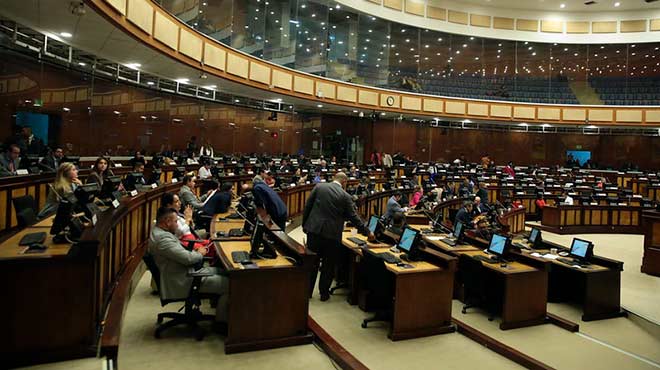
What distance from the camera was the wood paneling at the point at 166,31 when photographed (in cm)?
816

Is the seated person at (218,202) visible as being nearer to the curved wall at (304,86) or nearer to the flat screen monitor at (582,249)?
the curved wall at (304,86)

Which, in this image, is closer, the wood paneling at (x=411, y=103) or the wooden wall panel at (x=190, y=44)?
the wooden wall panel at (x=190, y=44)

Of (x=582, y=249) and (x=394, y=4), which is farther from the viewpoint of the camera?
(x=394, y=4)

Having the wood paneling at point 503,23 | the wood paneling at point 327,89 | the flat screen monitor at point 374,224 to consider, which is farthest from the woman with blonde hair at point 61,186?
the wood paneling at point 503,23

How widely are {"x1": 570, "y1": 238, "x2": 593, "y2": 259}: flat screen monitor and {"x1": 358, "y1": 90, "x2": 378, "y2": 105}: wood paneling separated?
1195cm

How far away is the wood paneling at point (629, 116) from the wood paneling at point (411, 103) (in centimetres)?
1008

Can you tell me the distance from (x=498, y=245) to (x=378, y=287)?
2010 millimetres

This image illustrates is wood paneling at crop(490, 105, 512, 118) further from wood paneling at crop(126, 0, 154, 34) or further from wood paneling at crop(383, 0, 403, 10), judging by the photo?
wood paneling at crop(126, 0, 154, 34)

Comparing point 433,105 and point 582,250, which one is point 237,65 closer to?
point 582,250

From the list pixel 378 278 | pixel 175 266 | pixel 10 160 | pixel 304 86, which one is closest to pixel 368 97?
pixel 304 86

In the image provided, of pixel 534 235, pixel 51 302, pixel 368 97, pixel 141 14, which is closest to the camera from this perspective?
pixel 51 302

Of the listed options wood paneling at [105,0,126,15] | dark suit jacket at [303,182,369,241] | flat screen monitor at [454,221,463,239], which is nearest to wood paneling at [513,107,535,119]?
flat screen monitor at [454,221,463,239]

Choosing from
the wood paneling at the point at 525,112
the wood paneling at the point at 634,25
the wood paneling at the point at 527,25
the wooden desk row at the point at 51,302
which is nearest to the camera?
the wooden desk row at the point at 51,302

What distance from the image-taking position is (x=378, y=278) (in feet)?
14.4
